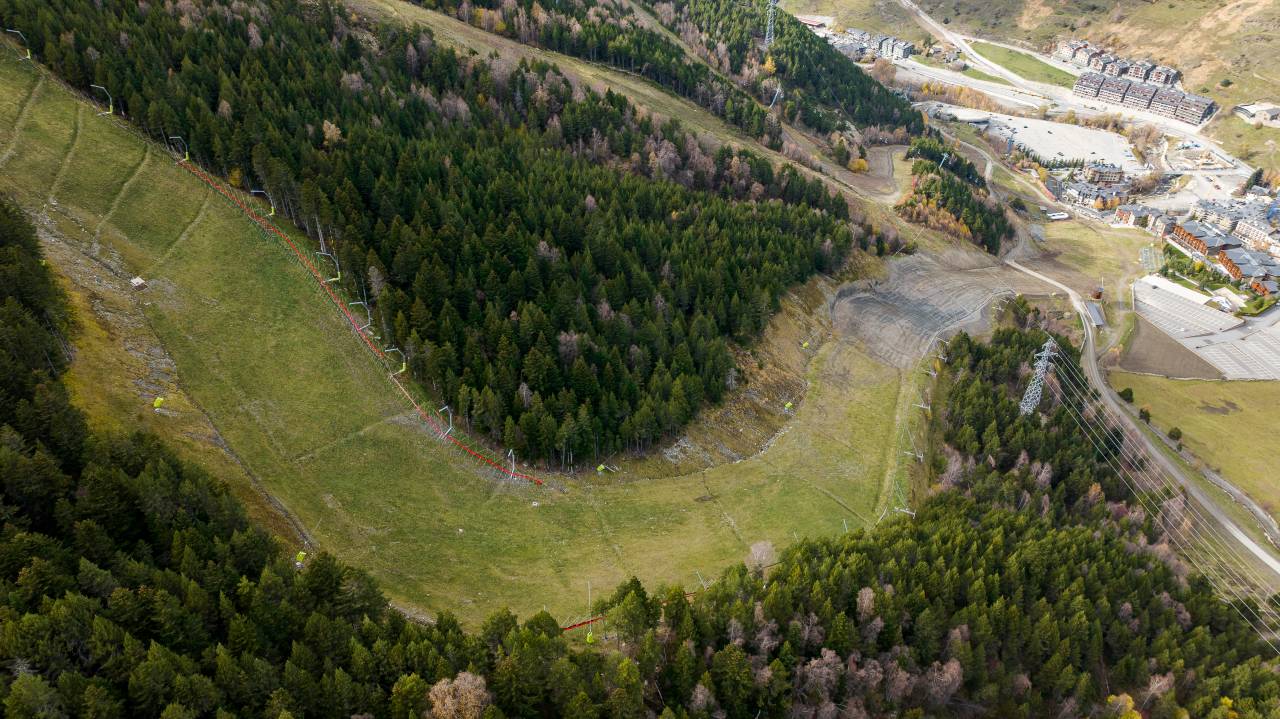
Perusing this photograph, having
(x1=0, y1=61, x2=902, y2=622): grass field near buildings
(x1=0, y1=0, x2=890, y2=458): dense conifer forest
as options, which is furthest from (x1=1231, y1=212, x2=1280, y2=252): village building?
(x1=0, y1=61, x2=902, y2=622): grass field near buildings

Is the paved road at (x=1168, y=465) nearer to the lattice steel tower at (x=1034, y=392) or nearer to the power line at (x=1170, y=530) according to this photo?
the power line at (x=1170, y=530)

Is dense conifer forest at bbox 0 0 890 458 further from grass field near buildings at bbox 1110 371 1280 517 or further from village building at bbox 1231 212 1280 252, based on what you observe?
village building at bbox 1231 212 1280 252

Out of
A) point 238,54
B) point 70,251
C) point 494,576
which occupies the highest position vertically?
point 238,54

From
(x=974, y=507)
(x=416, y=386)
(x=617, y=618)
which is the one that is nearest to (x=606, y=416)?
(x=416, y=386)

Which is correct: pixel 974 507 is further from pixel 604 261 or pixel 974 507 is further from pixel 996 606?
pixel 604 261

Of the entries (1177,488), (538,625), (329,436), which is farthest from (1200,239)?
(329,436)

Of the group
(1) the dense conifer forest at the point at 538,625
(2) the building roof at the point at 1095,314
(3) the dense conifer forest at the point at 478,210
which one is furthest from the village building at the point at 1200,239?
(1) the dense conifer forest at the point at 538,625

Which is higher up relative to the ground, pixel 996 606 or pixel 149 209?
pixel 149 209
